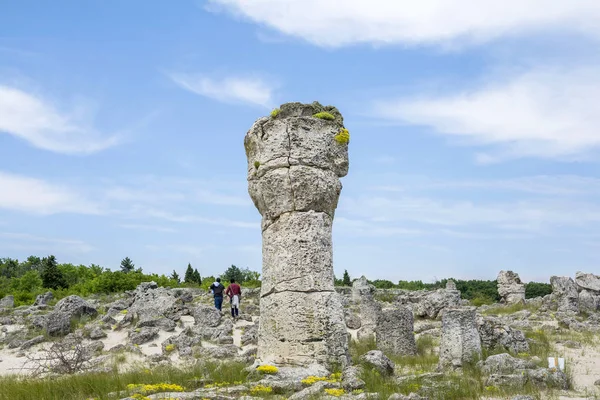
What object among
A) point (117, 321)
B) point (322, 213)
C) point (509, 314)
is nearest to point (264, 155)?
point (322, 213)

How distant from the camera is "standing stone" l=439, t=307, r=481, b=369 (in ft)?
38.6

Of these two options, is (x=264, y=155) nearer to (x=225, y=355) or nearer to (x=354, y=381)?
(x=354, y=381)

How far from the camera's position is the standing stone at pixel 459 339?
11773 mm

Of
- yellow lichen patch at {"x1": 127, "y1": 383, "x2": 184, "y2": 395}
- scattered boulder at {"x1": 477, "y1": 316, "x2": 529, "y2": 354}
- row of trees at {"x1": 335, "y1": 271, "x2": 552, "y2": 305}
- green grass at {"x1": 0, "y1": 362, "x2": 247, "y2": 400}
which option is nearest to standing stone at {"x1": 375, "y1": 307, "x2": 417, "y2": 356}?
scattered boulder at {"x1": 477, "y1": 316, "x2": 529, "y2": 354}

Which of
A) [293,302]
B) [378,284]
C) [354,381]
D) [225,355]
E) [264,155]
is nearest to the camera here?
[354,381]

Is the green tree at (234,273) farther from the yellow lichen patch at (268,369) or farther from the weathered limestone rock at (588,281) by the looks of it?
the yellow lichen patch at (268,369)

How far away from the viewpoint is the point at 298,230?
370 inches

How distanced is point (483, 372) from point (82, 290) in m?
24.8

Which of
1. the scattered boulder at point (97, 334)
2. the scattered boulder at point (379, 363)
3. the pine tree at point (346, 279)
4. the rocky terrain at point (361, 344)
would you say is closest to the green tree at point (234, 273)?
the pine tree at point (346, 279)

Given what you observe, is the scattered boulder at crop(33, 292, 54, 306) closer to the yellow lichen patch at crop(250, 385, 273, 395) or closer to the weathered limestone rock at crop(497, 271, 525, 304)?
the yellow lichen patch at crop(250, 385, 273, 395)

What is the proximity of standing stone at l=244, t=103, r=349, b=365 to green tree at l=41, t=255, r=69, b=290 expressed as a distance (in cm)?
3098

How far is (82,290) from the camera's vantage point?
99.6 feet

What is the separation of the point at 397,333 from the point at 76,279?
3150 cm

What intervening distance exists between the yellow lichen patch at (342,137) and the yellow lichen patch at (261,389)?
436 cm
